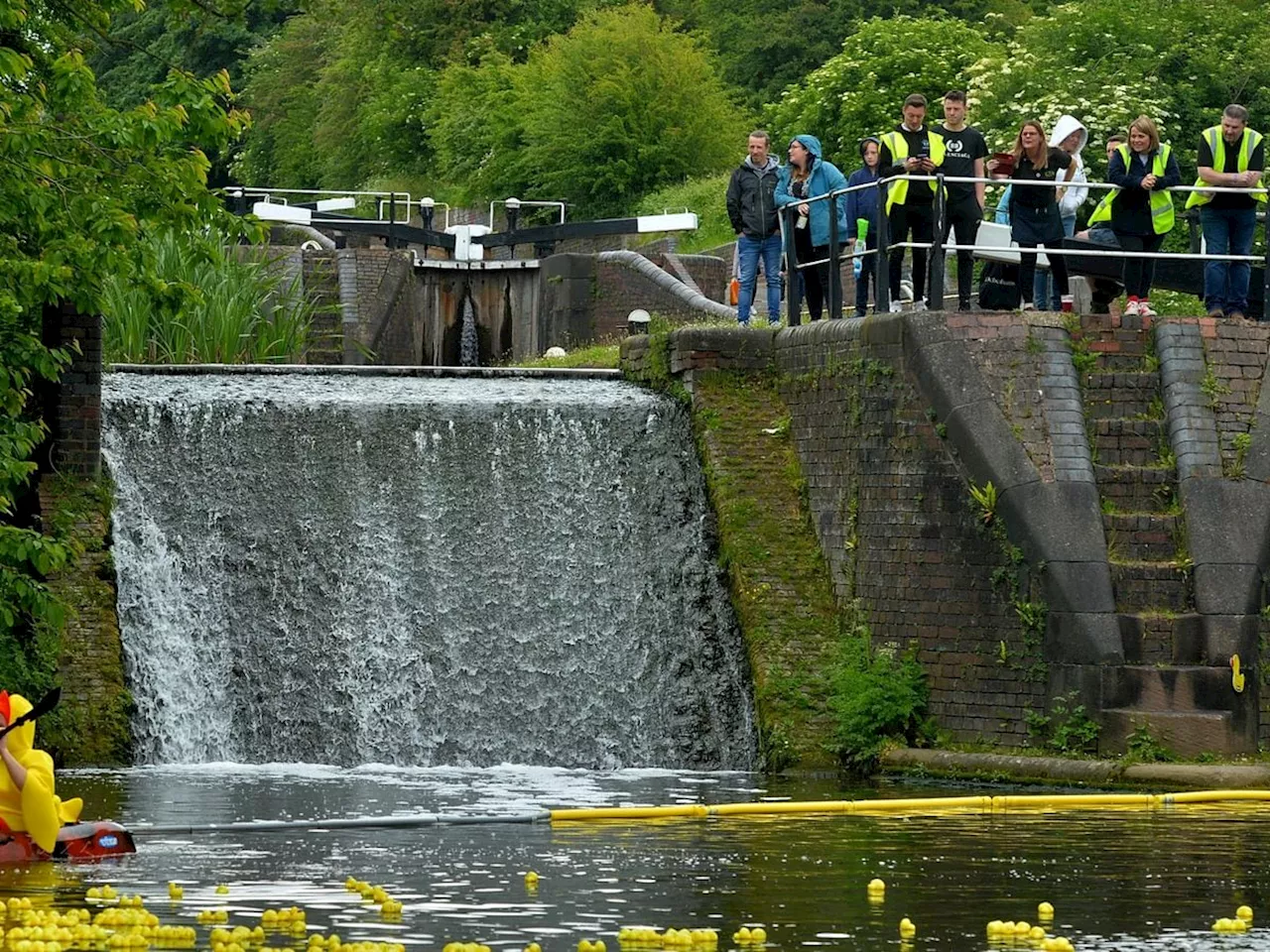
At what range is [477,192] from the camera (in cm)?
5212

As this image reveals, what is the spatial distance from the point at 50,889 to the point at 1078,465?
25.1 feet

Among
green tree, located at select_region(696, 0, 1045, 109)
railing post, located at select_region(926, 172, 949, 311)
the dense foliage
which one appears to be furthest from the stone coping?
green tree, located at select_region(696, 0, 1045, 109)

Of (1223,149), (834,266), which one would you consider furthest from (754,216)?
(1223,149)

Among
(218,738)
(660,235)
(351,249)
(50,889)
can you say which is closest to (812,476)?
(218,738)

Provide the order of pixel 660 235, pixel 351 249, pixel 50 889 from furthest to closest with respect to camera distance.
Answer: pixel 660 235
pixel 351 249
pixel 50 889

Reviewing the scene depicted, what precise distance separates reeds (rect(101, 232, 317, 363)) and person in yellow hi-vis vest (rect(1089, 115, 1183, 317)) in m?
8.51

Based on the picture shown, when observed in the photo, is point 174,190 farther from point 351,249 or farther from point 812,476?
point 351,249

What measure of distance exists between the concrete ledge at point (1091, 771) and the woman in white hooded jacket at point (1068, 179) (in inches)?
158

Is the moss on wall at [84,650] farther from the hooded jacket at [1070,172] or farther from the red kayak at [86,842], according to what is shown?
the hooded jacket at [1070,172]

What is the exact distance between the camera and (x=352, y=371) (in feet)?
68.9

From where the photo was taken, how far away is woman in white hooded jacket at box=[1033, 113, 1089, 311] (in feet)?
61.8

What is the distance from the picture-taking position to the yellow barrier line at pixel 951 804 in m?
13.9

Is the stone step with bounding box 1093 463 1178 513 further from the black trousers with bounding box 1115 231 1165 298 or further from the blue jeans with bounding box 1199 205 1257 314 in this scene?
the blue jeans with bounding box 1199 205 1257 314

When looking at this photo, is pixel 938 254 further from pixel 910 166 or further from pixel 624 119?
pixel 624 119
